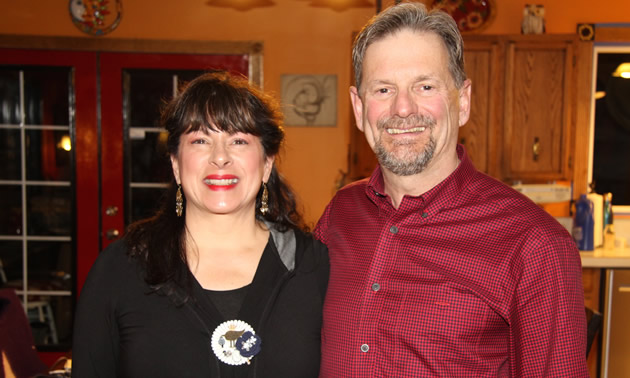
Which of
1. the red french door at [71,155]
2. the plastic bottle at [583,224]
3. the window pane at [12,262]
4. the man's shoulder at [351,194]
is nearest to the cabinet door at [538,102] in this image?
the plastic bottle at [583,224]

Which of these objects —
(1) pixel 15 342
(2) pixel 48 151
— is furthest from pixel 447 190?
(2) pixel 48 151

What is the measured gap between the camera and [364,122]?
5.49 ft

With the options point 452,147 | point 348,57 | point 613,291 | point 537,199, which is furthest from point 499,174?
point 452,147

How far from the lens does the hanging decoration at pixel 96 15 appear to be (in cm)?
429

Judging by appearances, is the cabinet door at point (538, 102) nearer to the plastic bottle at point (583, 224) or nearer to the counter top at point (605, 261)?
the plastic bottle at point (583, 224)

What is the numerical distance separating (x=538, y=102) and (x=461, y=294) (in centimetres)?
297

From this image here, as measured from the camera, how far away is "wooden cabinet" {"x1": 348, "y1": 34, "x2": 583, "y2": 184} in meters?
3.99

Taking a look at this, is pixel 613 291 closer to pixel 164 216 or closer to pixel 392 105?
pixel 392 105

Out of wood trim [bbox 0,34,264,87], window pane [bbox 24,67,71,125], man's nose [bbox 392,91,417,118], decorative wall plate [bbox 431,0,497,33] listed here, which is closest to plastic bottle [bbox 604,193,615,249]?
decorative wall plate [bbox 431,0,497,33]

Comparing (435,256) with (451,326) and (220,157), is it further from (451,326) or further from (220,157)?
(220,157)

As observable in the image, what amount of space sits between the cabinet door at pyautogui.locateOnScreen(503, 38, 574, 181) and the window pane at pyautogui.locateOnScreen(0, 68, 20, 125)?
3663mm

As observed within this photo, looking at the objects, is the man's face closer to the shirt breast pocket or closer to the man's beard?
the man's beard

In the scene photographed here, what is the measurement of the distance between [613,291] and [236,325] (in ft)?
10.3

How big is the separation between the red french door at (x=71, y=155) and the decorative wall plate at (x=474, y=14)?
1.65 meters
